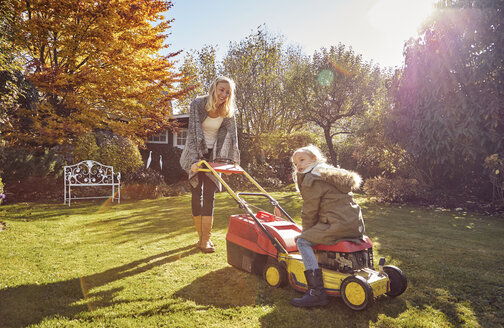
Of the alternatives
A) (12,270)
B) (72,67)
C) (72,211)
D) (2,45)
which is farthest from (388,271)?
(72,67)

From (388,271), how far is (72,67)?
1093cm

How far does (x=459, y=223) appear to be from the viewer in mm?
7285

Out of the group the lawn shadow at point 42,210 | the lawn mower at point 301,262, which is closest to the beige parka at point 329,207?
the lawn mower at point 301,262

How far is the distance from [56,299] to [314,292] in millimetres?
2164

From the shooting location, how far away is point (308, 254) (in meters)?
2.79

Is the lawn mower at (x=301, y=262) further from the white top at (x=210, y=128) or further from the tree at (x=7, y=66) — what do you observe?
the tree at (x=7, y=66)

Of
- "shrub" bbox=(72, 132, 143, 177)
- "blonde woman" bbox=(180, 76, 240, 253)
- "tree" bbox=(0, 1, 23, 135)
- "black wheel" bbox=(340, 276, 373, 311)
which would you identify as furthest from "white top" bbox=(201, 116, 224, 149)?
"shrub" bbox=(72, 132, 143, 177)

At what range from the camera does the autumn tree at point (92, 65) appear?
969 cm

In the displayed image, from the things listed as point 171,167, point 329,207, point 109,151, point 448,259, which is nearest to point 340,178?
point 329,207

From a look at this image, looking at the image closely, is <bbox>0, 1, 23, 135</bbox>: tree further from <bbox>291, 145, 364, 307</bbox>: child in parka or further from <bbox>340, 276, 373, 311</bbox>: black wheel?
<bbox>340, 276, 373, 311</bbox>: black wheel

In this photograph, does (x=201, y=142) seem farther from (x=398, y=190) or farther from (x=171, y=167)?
(x=171, y=167)

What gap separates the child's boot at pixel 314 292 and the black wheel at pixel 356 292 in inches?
6.4

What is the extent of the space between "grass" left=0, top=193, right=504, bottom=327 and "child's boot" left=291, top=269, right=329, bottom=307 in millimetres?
68

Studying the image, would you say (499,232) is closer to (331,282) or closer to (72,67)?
(331,282)
